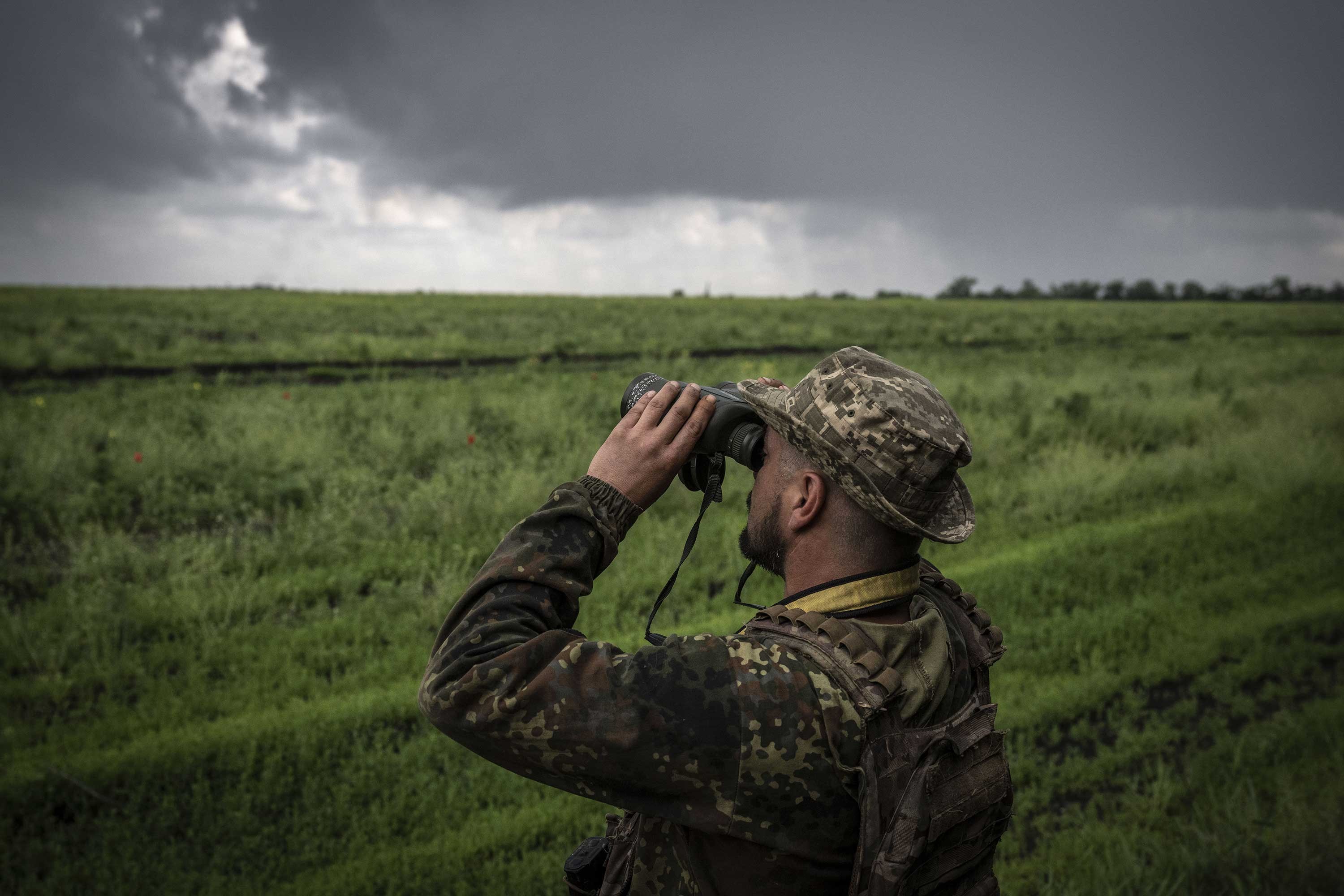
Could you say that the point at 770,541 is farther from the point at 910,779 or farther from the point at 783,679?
the point at 910,779

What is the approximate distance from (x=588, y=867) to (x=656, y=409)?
1.12 meters

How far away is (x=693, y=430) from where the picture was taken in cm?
174

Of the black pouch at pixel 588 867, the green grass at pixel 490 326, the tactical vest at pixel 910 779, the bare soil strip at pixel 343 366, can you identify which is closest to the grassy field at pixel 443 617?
the black pouch at pixel 588 867

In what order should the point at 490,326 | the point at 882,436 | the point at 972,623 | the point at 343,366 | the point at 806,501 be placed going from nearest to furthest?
the point at 882,436, the point at 806,501, the point at 972,623, the point at 343,366, the point at 490,326

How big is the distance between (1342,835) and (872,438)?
3.37 metres

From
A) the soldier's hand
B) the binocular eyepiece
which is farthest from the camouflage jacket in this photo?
the binocular eyepiece

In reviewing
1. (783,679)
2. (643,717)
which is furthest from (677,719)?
(783,679)

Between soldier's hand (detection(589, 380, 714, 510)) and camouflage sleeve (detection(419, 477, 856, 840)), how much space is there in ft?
0.77

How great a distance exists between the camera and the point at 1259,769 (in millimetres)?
4301

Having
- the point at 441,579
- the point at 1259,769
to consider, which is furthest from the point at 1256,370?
the point at 441,579

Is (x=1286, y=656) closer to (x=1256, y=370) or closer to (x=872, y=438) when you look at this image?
(x=872, y=438)

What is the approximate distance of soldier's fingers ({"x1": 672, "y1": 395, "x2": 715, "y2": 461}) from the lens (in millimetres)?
1734

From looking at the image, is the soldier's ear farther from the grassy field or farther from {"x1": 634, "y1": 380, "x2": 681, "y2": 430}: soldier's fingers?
the grassy field

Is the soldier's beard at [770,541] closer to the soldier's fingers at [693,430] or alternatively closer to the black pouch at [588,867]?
the soldier's fingers at [693,430]
